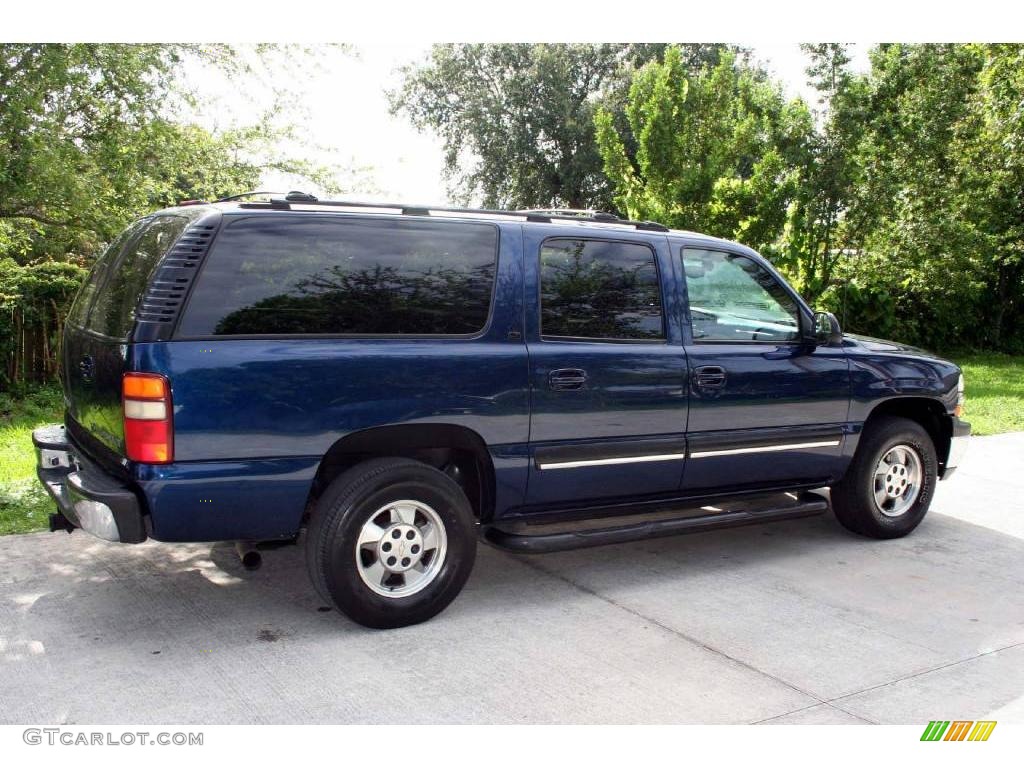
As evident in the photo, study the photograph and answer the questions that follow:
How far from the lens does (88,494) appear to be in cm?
401

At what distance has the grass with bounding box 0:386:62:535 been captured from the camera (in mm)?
6176

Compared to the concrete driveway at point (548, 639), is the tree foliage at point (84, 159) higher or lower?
higher

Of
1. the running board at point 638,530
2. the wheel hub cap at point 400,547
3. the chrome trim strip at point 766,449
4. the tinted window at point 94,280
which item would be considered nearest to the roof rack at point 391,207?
the tinted window at point 94,280

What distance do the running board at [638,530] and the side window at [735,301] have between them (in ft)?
3.30

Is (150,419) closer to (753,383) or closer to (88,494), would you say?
(88,494)

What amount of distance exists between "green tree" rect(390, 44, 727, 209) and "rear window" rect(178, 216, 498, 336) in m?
27.6

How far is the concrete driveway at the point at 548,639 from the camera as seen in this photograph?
12.3ft

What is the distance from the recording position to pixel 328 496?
4.30 metres

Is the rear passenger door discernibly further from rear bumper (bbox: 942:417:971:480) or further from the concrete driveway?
rear bumper (bbox: 942:417:971:480)

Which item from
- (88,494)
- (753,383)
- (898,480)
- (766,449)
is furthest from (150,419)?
(898,480)
